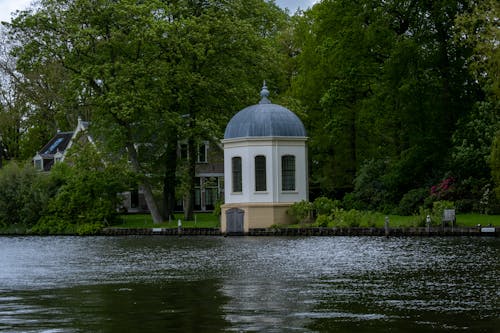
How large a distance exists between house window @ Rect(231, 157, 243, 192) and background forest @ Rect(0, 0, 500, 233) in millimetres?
3818

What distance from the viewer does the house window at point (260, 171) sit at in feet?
179

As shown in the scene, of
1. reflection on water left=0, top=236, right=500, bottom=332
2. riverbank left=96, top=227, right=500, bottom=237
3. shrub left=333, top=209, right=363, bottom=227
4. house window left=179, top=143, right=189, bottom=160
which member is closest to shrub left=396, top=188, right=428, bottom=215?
shrub left=333, top=209, right=363, bottom=227

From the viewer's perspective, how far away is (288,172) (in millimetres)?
54906

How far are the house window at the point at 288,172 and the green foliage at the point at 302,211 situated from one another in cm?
146

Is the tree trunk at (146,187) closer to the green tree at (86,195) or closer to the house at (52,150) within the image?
the green tree at (86,195)

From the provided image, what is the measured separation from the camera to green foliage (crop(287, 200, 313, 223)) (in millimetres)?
52844

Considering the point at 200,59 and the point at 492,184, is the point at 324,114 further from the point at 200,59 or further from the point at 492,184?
the point at 492,184

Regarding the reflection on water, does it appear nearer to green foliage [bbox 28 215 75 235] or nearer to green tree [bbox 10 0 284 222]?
green tree [bbox 10 0 284 222]

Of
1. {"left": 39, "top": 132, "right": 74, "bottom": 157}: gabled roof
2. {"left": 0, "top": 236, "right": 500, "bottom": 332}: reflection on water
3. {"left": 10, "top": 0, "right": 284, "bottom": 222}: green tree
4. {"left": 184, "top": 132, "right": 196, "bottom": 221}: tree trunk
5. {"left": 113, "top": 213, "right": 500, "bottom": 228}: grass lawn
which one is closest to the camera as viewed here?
{"left": 0, "top": 236, "right": 500, "bottom": 332}: reflection on water

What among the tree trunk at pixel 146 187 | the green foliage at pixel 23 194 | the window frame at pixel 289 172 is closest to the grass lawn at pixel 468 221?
the window frame at pixel 289 172

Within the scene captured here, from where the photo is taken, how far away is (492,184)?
5262 cm

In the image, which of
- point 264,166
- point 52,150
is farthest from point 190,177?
point 52,150

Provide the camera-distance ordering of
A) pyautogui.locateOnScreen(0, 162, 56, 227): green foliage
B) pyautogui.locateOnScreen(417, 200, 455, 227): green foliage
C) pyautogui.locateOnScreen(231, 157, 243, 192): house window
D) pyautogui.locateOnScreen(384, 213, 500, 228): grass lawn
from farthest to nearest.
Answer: pyautogui.locateOnScreen(0, 162, 56, 227): green foliage, pyautogui.locateOnScreen(231, 157, 243, 192): house window, pyautogui.locateOnScreen(384, 213, 500, 228): grass lawn, pyautogui.locateOnScreen(417, 200, 455, 227): green foliage

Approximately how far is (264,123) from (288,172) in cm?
300
